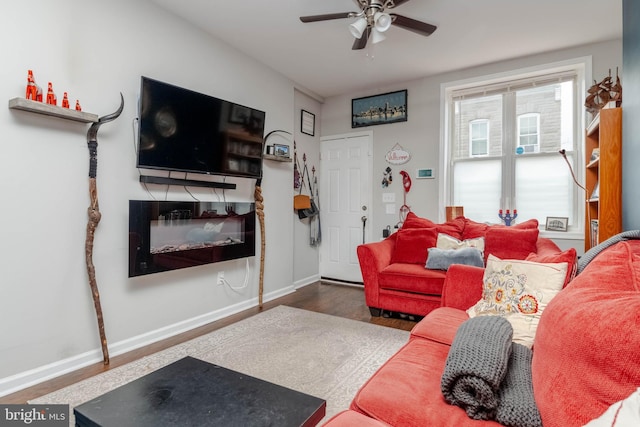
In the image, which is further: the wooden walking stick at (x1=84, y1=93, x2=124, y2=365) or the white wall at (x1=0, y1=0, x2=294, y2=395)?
the wooden walking stick at (x1=84, y1=93, x2=124, y2=365)

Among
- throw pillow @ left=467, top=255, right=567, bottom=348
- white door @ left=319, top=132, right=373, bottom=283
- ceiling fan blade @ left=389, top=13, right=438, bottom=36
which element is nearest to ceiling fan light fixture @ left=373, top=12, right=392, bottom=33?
ceiling fan blade @ left=389, top=13, right=438, bottom=36

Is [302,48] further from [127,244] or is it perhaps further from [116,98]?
[127,244]

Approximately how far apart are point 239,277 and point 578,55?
4295mm

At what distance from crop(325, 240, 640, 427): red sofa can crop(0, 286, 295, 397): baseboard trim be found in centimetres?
214

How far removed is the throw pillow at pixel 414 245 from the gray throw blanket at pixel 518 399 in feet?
7.33

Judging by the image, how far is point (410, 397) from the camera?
1.10 meters

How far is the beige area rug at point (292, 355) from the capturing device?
6.51ft

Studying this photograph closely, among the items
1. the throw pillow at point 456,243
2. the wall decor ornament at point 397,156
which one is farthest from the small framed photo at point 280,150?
the throw pillow at point 456,243

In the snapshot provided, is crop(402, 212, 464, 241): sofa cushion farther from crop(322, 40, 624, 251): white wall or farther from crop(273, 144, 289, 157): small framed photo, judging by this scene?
crop(273, 144, 289, 157): small framed photo

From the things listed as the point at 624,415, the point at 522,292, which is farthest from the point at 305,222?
the point at 624,415

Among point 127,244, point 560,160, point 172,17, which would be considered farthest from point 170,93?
point 560,160

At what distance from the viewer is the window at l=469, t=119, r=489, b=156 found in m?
4.00

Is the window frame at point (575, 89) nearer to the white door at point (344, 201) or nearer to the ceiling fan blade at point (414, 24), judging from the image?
the white door at point (344, 201)

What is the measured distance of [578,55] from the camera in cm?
341
